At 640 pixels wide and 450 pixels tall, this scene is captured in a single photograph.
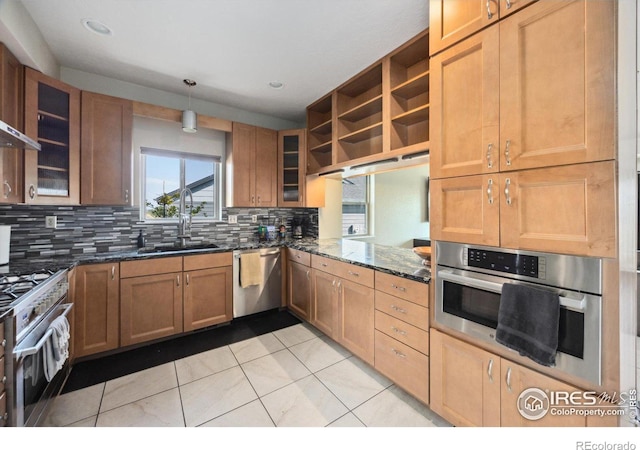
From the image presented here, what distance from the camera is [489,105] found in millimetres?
1336

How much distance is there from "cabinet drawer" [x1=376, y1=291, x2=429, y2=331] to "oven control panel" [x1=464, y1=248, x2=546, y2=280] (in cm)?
46

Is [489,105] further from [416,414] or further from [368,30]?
[416,414]

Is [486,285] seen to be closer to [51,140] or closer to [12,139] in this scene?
[12,139]

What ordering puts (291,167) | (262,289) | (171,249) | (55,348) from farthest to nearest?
(291,167) → (262,289) → (171,249) → (55,348)

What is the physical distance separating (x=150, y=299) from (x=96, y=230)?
924 millimetres

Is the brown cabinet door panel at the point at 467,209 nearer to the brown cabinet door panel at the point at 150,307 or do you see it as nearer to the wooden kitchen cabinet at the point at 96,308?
the brown cabinet door panel at the point at 150,307

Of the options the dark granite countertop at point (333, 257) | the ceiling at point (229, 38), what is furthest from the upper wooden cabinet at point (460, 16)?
the dark granite countertop at point (333, 257)

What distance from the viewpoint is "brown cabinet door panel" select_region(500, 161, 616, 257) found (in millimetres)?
1024

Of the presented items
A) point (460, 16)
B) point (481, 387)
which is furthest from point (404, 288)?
point (460, 16)

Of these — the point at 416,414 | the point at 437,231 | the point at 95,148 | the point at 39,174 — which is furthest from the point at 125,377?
the point at 437,231

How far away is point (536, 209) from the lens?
3.96 ft

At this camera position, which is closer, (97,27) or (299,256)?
(97,27)

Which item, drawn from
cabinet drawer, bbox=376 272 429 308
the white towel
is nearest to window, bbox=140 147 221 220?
the white towel

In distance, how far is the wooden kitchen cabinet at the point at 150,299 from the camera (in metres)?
2.37
